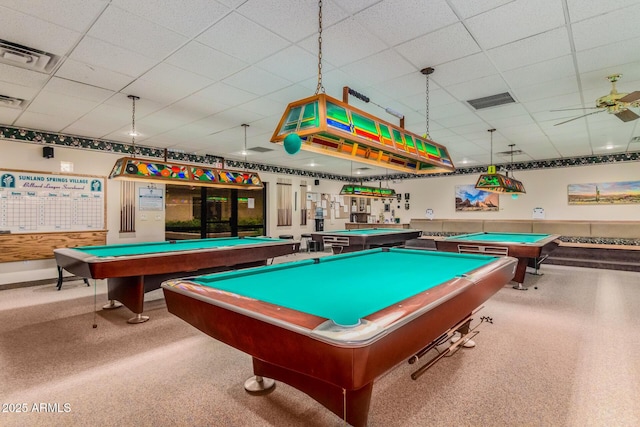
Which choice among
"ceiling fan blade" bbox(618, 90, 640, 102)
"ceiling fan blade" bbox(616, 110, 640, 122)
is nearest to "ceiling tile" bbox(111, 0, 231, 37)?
"ceiling fan blade" bbox(618, 90, 640, 102)

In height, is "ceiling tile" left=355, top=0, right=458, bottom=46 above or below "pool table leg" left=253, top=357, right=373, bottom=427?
above

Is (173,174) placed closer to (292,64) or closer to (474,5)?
(292,64)

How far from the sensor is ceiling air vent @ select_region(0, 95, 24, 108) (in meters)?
4.08

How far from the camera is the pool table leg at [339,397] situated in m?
1.70

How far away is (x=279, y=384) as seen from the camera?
2.45 metres

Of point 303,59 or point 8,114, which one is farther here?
point 8,114

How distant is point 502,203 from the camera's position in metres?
9.63

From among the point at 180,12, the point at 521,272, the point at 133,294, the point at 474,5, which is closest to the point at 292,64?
the point at 180,12

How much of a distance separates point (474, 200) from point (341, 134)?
8818 millimetres

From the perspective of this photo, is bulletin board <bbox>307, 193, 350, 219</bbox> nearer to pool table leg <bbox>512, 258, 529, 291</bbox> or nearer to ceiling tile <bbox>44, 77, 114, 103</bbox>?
pool table leg <bbox>512, 258, 529, 291</bbox>

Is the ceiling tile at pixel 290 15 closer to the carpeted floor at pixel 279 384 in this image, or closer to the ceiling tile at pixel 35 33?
the ceiling tile at pixel 35 33

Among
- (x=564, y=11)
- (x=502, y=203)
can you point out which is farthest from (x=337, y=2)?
(x=502, y=203)

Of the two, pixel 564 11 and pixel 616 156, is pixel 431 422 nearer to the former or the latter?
pixel 564 11

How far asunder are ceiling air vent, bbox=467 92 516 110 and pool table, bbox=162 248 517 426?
2.56m
